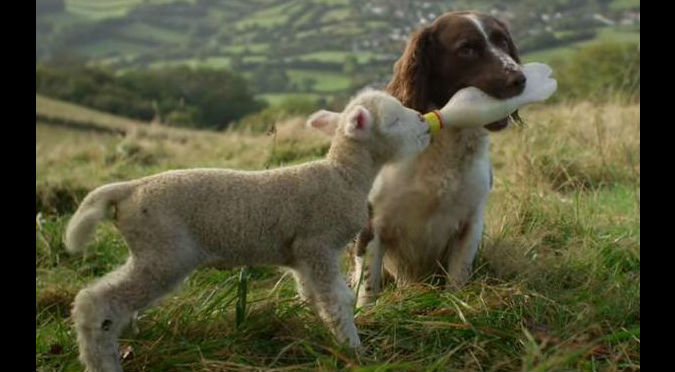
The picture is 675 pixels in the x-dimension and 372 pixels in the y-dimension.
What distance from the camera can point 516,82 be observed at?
4.03m

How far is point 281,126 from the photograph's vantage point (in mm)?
10648

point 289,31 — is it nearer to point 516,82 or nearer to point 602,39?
point 602,39

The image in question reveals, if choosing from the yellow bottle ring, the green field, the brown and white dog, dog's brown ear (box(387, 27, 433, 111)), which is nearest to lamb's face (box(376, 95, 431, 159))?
the yellow bottle ring

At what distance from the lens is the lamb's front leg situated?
318 centimetres

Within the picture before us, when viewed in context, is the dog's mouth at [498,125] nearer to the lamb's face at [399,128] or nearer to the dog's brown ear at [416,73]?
the dog's brown ear at [416,73]

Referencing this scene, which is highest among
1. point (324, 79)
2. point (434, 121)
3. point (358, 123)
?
point (358, 123)

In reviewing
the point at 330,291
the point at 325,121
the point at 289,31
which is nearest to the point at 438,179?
the point at 325,121

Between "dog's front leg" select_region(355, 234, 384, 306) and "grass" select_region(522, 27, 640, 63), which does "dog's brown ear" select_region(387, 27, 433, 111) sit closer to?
"dog's front leg" select_region(355, 234, 384, 306)

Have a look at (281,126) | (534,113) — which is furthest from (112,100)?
(534,113)

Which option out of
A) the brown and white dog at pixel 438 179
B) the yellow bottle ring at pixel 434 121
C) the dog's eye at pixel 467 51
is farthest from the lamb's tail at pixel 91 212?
the dog's eye at pixel 467 51

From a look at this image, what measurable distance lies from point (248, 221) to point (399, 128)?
28.7 inches
